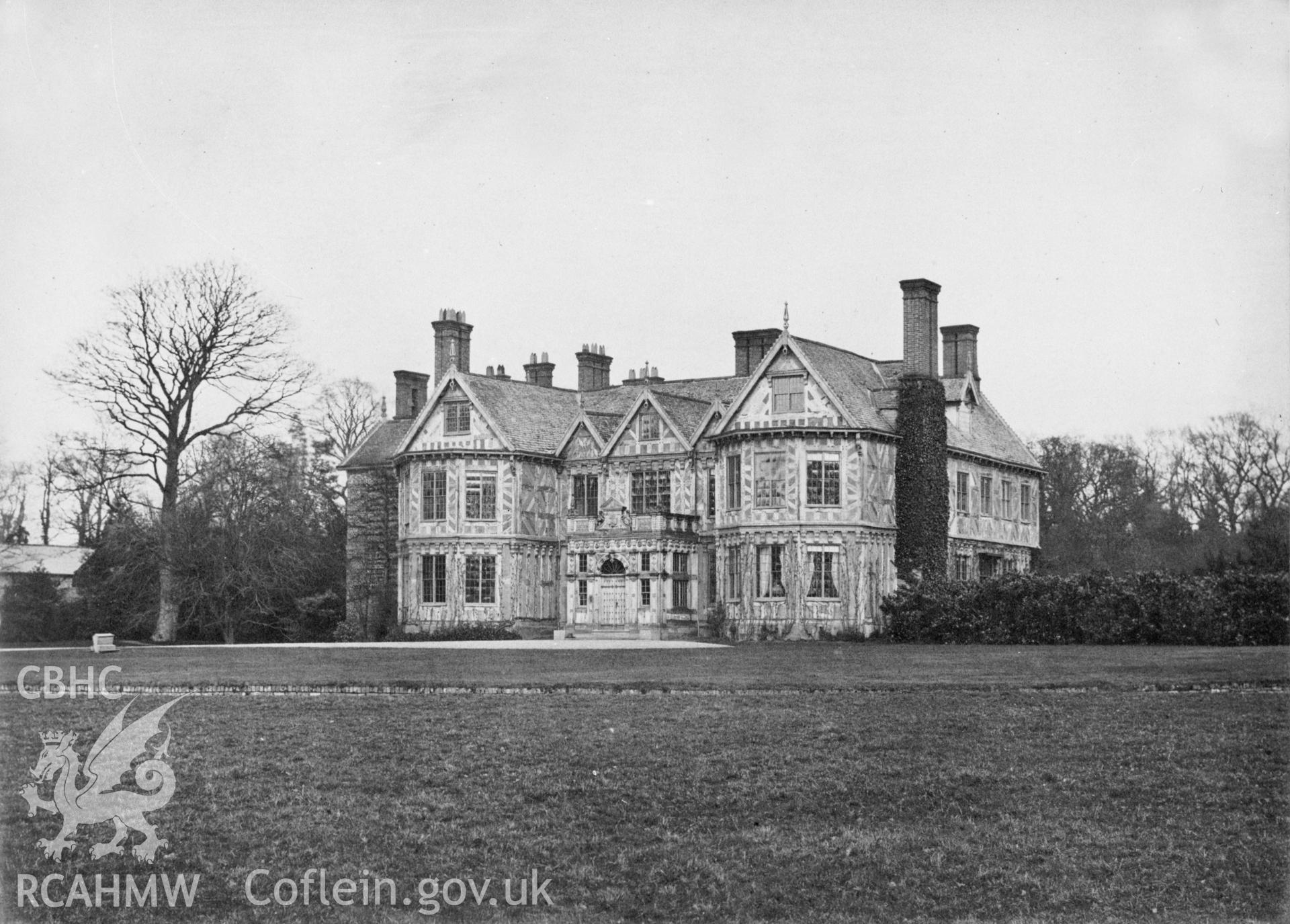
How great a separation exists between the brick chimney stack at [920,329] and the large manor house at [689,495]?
0.06 metres

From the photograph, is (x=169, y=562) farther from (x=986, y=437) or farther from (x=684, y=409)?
(x=986, y=437)

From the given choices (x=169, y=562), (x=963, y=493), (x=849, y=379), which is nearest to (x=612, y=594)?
(x=849, y=379)

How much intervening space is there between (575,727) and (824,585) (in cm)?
2400

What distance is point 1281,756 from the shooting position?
17203 mm

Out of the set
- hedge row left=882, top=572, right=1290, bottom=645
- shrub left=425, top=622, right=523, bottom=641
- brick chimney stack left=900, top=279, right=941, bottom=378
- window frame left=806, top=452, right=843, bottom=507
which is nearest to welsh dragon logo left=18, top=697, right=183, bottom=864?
→ hedge row left=882, top=572, right=1290, bottom=645

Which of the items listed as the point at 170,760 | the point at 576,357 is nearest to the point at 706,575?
the point at 576,357

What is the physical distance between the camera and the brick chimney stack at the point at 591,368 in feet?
178

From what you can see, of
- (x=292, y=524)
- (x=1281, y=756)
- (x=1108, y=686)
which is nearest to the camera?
(x=1281, y=756)

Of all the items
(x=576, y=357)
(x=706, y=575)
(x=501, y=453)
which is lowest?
(x=706, y=575)

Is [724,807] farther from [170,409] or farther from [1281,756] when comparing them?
[170,409]

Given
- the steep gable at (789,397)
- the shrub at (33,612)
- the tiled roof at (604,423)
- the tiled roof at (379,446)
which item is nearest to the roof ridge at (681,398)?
the tiled roof at (604,423)

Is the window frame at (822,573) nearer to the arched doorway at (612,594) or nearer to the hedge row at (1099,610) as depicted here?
the hedge row at (1099,610)

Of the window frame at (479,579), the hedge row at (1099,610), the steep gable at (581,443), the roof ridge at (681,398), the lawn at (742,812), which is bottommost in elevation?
the lawn at (742,812)

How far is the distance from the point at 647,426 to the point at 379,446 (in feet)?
39.2
